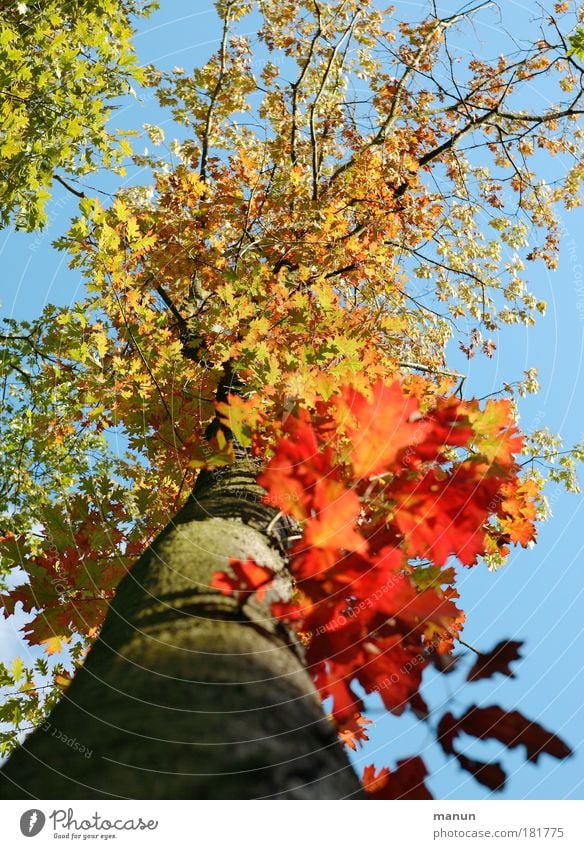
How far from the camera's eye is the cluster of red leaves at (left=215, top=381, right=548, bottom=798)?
2.31m

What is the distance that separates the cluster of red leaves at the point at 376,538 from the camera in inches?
91.1

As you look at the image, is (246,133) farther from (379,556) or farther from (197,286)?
(379,556)

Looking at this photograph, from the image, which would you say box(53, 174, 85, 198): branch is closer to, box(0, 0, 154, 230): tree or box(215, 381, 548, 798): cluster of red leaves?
box(0, 0, 154, 230): tree

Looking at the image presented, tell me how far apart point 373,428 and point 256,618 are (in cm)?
114

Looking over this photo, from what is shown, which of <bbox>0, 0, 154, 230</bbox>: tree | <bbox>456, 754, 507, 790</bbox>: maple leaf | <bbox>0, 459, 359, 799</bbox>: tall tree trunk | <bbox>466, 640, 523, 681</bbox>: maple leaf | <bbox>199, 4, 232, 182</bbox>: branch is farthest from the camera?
<bbox>199, 4, 232, 182</bbox>: branch

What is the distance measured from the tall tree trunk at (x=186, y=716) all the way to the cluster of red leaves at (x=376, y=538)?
22 centimetres

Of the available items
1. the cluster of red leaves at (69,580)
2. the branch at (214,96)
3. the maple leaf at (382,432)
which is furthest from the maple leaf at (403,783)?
the branch at (214,96)

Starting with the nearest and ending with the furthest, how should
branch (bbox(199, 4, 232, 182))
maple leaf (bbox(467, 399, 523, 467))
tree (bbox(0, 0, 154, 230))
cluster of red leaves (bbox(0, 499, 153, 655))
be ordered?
1. maple leaf (bbox(467, 399, 523, 467))
2. cluster of red leaves (bbox(0, 499, 153, 655))
3. tree (bbox(0, 0, 154, 230))
4. branch (bbox(199, 4, 232, 182))

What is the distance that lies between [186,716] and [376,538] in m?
1.38

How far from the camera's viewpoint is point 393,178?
336 inches

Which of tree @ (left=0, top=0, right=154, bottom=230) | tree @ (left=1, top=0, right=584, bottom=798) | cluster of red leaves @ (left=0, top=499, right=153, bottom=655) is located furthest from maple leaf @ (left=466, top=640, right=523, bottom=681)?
tree @ (left=0, top=0, right=154, bottom=230)

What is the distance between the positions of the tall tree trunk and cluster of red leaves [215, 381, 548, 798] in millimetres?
217

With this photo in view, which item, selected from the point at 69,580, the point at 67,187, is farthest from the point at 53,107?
the point at 69,580
